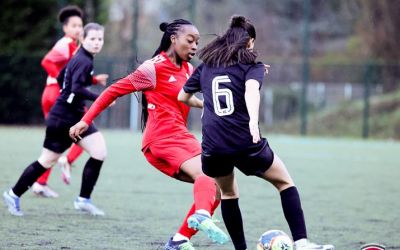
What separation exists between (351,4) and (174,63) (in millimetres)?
29274

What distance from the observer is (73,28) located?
1000cm

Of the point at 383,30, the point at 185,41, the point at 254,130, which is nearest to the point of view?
the point at 254,130

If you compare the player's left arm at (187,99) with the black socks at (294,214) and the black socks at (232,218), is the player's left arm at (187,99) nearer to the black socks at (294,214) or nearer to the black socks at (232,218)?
the black socks at (232,218)

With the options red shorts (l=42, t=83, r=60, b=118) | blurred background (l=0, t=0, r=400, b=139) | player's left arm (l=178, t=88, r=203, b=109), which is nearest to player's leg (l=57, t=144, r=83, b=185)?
red shorts (l=42, t=83, r=60, b=118)

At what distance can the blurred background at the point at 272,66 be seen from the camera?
964 inches

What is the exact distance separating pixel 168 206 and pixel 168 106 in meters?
3.09

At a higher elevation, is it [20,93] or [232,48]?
[232,48]

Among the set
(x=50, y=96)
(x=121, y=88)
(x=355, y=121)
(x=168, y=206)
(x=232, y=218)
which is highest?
(x=121, y=88)

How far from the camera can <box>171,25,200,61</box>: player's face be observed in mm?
6477

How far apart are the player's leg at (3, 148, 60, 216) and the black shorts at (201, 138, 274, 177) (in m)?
2.96

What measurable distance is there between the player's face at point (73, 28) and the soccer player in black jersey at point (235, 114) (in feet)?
14.2

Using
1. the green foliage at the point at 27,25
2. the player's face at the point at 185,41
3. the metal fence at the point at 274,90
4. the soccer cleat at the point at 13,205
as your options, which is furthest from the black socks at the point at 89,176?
the green foliage at the point at 27,25

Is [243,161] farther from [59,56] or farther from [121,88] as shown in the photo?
[59,56]

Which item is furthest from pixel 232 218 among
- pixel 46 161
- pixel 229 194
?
pixel 46 161
